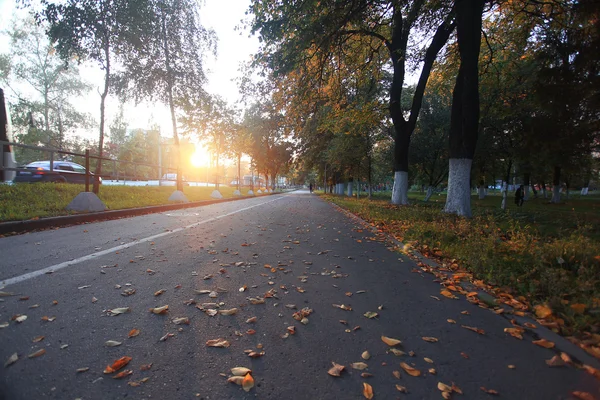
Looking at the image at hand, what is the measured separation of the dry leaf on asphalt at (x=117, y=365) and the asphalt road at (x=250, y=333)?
0.03 meters

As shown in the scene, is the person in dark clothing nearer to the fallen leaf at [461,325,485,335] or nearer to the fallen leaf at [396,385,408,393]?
the fallen leaf at [461,325,485,335]

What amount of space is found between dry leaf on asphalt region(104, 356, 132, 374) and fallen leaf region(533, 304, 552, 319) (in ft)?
11.2

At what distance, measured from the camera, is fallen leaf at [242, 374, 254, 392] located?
1686 mm

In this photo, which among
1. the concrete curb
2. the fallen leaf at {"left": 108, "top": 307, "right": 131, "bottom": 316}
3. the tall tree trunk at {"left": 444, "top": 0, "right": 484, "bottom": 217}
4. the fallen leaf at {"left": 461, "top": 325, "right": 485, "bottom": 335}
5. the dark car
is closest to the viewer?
the fallen leaf at {"left": 461, "top": 325, "right": 485, "bottom": 335}

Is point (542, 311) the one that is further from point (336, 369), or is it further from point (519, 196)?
point (519, 196)

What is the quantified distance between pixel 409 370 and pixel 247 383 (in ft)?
3.42

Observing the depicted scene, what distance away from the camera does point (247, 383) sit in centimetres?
172

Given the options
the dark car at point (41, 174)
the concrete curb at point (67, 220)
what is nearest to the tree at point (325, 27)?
the concrete curb at point (67, 220)

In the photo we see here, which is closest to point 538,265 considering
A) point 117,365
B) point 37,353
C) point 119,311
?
point 117,365

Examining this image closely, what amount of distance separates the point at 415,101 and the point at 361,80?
264 cm

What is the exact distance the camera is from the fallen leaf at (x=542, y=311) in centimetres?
262

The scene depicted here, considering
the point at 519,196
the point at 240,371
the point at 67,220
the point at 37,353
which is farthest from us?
the point at 519,196

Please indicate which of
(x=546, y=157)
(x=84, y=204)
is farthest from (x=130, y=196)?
(x=546, y=157)

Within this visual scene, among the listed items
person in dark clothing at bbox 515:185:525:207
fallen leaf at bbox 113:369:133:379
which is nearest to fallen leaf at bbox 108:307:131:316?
fallen leaf at bbox 113:369:133:379
